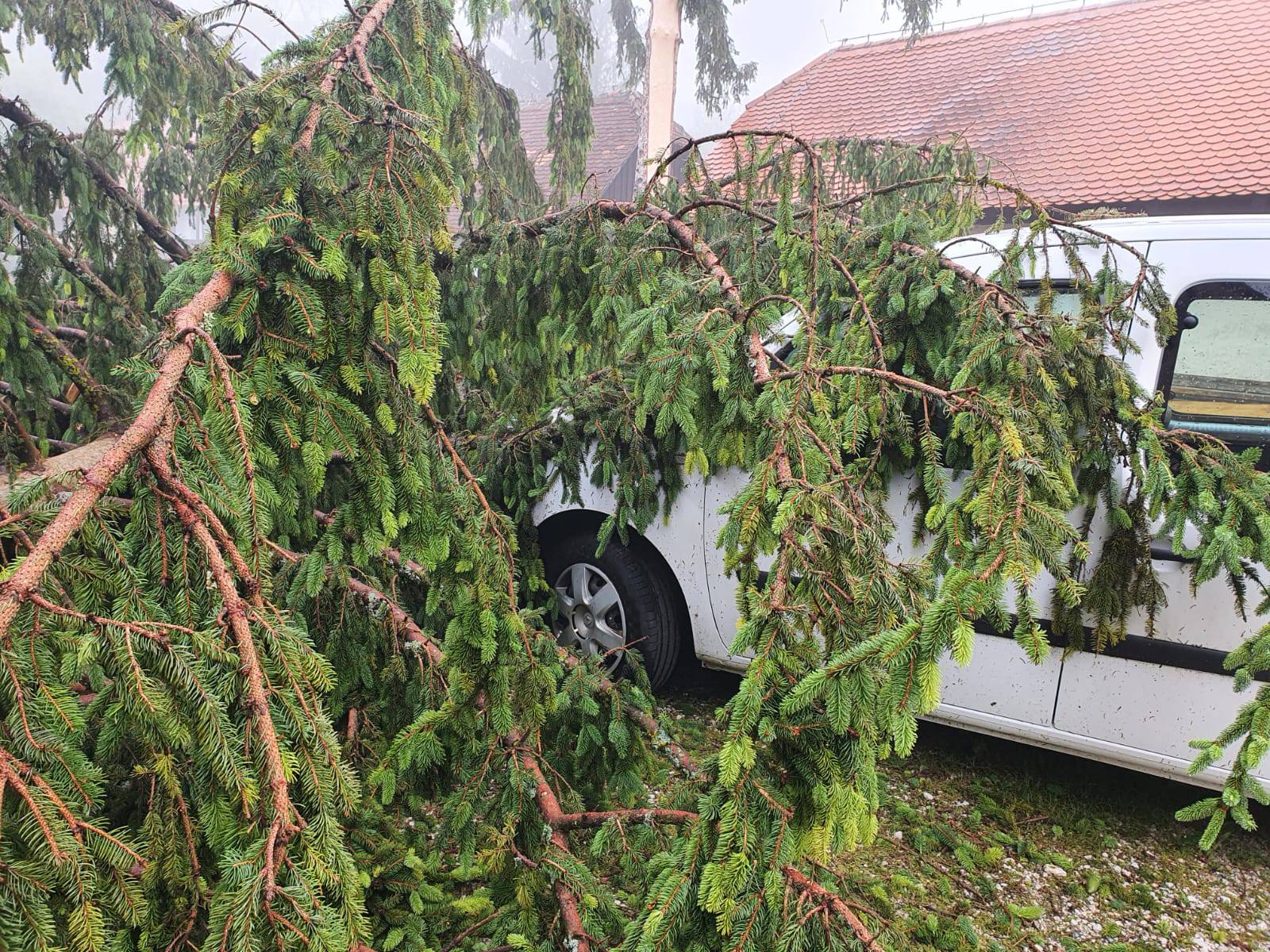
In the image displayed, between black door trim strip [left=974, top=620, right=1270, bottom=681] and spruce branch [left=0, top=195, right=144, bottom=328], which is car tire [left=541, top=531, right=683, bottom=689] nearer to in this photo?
black door trim strip [left=974, top=620, right=1270, bottom=681]

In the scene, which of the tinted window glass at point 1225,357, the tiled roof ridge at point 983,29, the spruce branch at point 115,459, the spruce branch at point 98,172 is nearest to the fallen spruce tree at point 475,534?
the spruce branch at point 115,459

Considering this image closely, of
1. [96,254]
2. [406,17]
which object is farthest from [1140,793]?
[96,254]

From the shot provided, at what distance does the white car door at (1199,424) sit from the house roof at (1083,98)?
6.08 m

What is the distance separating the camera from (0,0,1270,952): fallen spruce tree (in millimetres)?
999

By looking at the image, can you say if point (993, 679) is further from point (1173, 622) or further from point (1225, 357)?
point (1225, 357)

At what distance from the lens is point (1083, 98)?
415 inches

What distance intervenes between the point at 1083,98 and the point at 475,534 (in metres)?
12.4

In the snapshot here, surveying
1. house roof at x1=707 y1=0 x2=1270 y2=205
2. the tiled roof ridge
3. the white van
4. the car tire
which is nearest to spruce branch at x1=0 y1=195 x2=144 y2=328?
the car tire

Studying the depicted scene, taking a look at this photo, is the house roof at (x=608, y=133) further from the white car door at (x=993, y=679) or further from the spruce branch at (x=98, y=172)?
the white car door at (x=993, y=679)

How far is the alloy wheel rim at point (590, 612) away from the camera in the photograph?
11.0ft

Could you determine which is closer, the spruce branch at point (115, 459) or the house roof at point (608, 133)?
the spruce branch at point (115, 459)

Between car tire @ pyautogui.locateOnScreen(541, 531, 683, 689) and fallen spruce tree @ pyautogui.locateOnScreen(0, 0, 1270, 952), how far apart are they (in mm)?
282

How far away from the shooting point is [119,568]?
1.05 m

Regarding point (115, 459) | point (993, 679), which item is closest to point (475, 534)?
point (115, 459)
